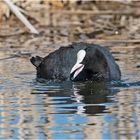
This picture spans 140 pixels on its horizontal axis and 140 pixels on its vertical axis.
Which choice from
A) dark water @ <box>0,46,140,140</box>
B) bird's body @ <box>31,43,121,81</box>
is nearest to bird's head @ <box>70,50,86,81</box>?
bird's body @ <box>31,43,121,81</box>

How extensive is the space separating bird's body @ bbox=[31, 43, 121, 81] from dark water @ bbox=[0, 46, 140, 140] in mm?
145

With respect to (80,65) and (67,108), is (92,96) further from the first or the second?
(80,65)

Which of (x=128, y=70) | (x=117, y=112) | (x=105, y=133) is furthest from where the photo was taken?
(x=128, y=70)

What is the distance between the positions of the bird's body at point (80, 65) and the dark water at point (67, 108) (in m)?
0.15

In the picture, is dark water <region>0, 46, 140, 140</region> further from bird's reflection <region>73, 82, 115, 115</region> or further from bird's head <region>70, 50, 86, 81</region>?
bird's head <region>70, 50, 86, 81</region>

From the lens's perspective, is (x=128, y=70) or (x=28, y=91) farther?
(x=128, y=70)

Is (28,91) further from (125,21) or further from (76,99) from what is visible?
(125,21)

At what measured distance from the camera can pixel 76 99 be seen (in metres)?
7.28

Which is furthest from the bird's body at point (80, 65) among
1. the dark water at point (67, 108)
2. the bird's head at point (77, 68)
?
the dark water at point (67, 108)

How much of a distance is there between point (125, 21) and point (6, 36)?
3.03 metres

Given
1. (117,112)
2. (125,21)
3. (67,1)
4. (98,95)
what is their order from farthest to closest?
(67,1), (125,21), (98,95), (117,112)

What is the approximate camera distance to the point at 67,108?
6.73 m

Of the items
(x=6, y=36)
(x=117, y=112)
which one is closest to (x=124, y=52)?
(x=6, y=36)

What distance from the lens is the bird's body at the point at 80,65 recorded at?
8.55m
